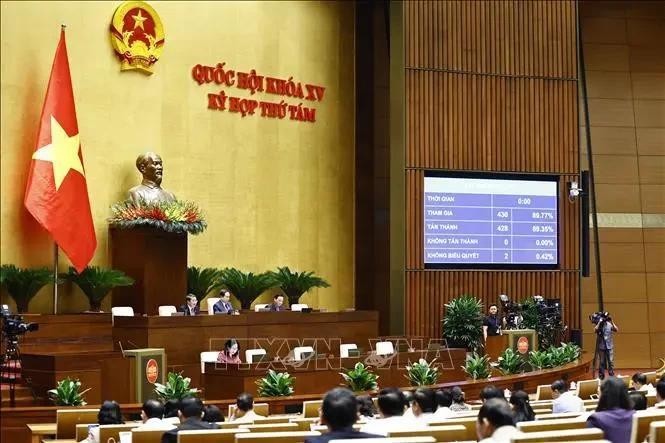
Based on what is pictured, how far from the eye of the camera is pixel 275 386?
11555mm

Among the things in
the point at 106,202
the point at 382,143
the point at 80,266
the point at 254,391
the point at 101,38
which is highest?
the point at 101,38

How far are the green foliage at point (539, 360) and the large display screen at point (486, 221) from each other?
9.55 feet

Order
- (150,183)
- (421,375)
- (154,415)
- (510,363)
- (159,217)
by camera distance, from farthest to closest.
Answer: (150,183) → (159,217) → (510,363) → (421,375) → (154,415)

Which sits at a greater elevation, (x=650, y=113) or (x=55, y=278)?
(x=650, y=113)

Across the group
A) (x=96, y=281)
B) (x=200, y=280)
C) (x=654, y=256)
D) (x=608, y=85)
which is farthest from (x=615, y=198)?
(x=96, y=281)

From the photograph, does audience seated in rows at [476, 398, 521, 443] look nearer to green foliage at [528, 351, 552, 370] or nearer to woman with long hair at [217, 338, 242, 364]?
woman with long hair at [217, 338, 242, 364]

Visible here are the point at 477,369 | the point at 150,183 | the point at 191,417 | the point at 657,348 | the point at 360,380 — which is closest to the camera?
the point at 191,417

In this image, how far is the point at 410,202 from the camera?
57.3 ft

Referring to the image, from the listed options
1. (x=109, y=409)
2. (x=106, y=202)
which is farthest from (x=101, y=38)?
(x=109, y=409)

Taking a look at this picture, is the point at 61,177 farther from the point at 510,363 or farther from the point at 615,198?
the point at 615,198

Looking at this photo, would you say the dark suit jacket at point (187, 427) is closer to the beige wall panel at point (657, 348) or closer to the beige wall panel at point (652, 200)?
the beige wall panel at point (657, 348)

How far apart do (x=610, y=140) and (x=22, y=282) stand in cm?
1144

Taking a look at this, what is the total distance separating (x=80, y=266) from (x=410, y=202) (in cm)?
560

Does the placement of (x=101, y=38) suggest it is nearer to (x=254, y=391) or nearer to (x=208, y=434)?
(x=254, y=391)
